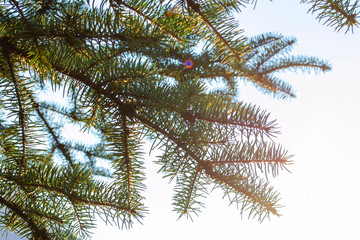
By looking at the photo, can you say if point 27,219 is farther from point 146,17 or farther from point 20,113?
point 146,17

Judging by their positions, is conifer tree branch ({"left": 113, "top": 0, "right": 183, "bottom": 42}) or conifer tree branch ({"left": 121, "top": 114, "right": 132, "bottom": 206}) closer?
conifer tree branch ({"left": 113, "top": 0, "right": 183, "bottom": 42})

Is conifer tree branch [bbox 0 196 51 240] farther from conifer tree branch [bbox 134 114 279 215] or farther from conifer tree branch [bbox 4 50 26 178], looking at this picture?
conifer tree branch [bbox 134 114 279 215]

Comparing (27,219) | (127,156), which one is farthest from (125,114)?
(27,219)

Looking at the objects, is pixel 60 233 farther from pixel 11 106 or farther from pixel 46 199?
pixel 11 106

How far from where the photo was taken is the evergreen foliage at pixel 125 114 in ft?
1.43

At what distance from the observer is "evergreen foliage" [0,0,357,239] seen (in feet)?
1.43

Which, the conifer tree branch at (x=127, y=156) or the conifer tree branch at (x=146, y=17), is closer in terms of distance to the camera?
the conifer tree branch at (x=146, y=17)

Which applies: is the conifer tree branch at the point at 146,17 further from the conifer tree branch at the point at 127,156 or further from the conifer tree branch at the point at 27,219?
the conifer tree branch at the point at 27,219

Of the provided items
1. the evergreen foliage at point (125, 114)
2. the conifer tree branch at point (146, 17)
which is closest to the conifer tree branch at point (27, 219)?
the evergreen foliage at point (125, 114)

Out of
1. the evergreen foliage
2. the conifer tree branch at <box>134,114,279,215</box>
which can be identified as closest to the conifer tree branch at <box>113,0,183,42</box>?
the evergreen foliage

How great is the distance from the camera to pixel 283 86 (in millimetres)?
1149

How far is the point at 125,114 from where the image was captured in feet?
1.75

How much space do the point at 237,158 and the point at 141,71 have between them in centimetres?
24

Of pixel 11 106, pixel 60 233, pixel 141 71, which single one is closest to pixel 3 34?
pixel 11 106
